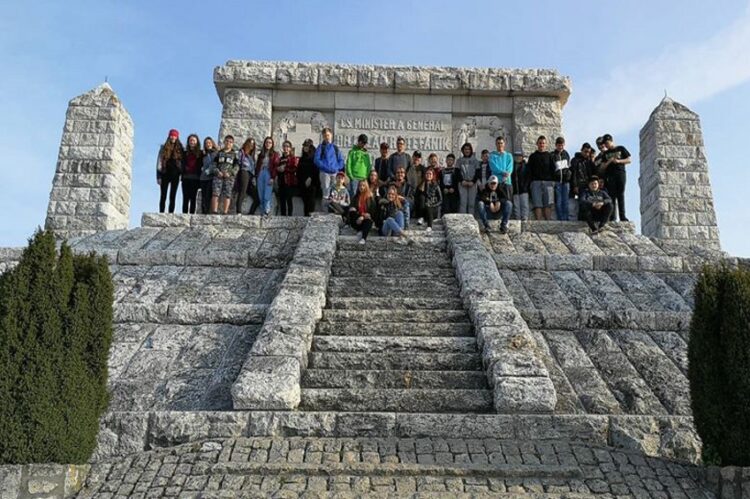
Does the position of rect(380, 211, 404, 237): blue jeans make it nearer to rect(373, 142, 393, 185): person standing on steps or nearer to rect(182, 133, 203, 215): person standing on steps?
rect(373, 142, 393, 185): person standing on steps

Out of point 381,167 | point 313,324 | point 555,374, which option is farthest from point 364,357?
point 381,167

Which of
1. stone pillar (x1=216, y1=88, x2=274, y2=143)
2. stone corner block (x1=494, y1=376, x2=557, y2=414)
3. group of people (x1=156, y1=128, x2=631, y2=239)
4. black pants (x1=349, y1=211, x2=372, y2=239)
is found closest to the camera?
stone corner block (x1=494, y1=376, x2=557, y2=414)

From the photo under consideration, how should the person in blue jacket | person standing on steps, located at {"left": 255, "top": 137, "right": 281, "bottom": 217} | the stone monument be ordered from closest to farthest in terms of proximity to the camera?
the person in blue jacket, person standing on steps, located at {"left": 255, "top": 137, "right": 281, "bottom": 217}, the stone monument

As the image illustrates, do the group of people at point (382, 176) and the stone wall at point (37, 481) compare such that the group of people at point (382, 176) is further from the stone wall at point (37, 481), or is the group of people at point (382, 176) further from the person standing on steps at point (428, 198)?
the stone wall at point (37, 481)

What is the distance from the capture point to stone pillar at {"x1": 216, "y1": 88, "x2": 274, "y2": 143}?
1633 cm

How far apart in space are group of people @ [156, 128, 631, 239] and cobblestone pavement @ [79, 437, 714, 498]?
7087 millimetres

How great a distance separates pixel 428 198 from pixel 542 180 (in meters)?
2.44

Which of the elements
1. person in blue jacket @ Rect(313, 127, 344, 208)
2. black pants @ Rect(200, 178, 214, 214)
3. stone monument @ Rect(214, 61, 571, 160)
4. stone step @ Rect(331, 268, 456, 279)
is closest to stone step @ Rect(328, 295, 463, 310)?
stone step @ Rect(331, 268, 456, 279)

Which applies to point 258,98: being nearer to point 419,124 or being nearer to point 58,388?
point 419,124

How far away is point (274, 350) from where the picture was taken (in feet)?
24.6

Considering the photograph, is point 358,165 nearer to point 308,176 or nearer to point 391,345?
point 308,176

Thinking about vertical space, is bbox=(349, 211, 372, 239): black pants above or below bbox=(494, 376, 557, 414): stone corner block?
above

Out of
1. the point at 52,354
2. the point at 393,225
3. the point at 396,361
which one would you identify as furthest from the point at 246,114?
the point at 52,354

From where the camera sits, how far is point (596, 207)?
12.6 meters
